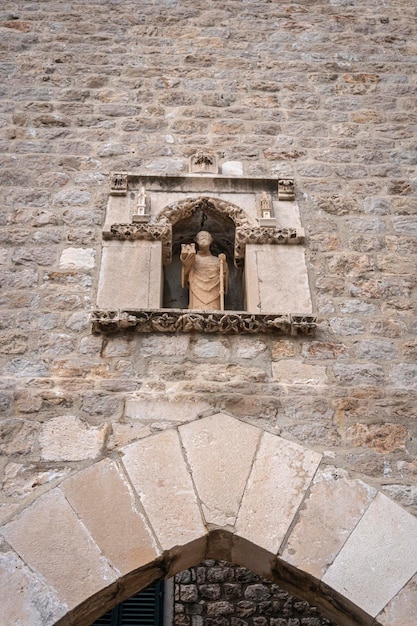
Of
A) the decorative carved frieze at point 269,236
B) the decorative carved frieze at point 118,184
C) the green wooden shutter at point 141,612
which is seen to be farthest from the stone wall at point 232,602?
the decorative carved frieze at point 118,184

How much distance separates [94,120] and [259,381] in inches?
86.3

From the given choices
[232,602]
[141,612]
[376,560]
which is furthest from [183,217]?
[141,612]

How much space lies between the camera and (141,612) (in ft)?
18.1

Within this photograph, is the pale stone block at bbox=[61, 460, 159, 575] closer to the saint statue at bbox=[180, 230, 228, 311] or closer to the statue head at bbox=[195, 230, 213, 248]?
the saint statue at bbox=[180, 230, 228, 311]

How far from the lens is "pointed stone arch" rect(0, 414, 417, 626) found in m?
3.07

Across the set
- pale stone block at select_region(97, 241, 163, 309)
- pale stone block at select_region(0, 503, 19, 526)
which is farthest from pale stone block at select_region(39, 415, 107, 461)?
pale stone block at select_region(97, 241, 163, 309)

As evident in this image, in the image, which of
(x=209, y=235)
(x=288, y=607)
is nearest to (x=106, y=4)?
(x=209, y=235)

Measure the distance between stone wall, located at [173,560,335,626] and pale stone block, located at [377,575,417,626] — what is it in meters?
2.51

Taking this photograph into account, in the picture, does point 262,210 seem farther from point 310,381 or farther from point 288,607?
point 288,607

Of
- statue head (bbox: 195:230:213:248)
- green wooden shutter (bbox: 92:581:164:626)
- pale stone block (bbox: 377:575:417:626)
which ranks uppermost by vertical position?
statue head (bbox: 195:230:213:248)

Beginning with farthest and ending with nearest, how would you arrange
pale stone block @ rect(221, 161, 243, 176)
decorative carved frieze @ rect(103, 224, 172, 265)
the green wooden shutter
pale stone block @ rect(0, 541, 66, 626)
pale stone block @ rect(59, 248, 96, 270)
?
the green wooden shutter
pale stone block @ rect(221, 161, 243, 176)
decorative carved frieze @ rect(103, 224, 172, 265)
pale stone block @ rect(59, 248, 96, 270)
pale stone block @ rect(0, 541, 66, 626)

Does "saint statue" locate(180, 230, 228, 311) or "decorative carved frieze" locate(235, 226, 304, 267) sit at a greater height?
"decorative carved frieze" locate(235, 226, 304, 267)

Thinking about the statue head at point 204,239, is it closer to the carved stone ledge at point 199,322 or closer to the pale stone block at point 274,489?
the carved stone ledge at point 199,322

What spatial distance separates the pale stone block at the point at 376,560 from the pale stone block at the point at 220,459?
0.52 meters
